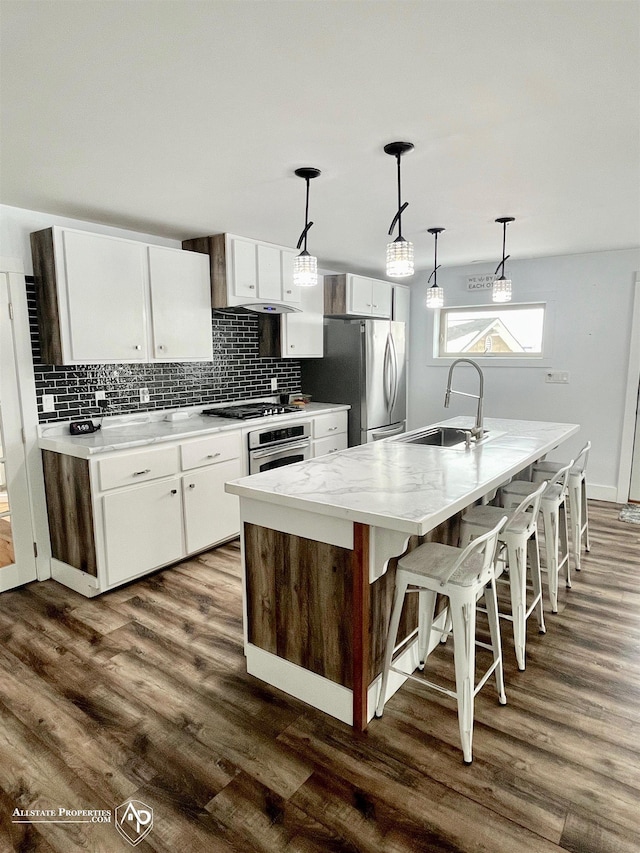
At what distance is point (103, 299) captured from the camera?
10.2 ft

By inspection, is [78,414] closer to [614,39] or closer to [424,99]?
[424,99]

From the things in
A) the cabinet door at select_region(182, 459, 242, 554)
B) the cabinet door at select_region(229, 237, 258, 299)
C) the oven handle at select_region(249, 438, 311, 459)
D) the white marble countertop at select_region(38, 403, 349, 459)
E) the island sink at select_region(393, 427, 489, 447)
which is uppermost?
the cabinet door at select_region(229, 237, 258, 299)

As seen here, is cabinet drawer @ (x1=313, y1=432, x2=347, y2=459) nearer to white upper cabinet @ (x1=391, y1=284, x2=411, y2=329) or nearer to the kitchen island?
white upper cabinet @ (x1=391, y1=284, x2=411, y2=329)

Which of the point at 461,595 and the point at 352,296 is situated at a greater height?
the point at 352,296

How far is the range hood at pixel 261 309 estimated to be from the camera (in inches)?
Result: 157

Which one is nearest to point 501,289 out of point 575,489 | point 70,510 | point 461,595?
point 575,489

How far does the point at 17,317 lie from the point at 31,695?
208 cm

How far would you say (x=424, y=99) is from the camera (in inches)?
69.9

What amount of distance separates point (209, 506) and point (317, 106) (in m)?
2.58

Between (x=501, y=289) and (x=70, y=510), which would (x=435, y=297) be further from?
(x=70, y=510)

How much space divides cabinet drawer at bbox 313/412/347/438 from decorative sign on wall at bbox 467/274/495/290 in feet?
6.52

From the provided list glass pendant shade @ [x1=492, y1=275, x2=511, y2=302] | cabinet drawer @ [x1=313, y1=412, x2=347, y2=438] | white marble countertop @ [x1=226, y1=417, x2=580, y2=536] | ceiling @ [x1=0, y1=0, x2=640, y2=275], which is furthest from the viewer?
cabinet drawer @ [x1=313, y1=412, x2=347, y2=438]

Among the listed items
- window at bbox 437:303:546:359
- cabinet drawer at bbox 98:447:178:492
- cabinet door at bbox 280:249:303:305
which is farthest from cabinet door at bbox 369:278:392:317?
cabinet drawer at bbox 98:447:178:492

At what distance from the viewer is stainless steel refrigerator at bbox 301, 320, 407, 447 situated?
15.8ft
